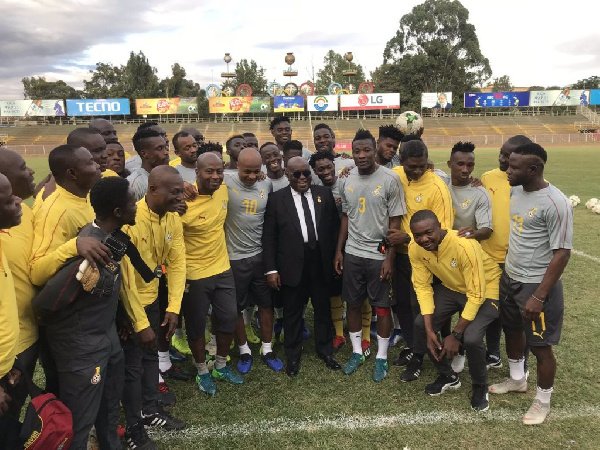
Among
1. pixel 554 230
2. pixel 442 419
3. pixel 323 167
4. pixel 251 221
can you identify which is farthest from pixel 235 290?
pixel 554 230

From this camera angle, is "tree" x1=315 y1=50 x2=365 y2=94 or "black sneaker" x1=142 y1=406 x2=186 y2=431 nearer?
"black sneaker" x1=142 y1=406 x2=186 y2=431

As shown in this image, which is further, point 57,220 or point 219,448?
point 219,448

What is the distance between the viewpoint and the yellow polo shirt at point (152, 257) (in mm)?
3178

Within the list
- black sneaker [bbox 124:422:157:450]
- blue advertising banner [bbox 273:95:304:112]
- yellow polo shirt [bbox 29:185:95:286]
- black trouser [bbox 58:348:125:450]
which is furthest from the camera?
blue advertising banner [bbox 273:95:304:112]

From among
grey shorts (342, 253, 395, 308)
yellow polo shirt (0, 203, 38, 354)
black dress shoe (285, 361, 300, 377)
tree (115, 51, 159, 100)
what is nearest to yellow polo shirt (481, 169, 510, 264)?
grey shorts (342, 253, 395, 308)

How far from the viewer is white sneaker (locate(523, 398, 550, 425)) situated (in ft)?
11.8

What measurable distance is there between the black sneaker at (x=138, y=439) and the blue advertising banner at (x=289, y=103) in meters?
54.1

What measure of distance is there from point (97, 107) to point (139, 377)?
196 ft

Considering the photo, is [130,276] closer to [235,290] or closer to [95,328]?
[95,328]

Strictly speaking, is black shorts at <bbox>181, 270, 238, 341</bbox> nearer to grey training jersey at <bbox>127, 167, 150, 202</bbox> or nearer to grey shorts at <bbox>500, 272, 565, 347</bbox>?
grey training jersey at <bbox>127, 167, 150, 202</bbox>

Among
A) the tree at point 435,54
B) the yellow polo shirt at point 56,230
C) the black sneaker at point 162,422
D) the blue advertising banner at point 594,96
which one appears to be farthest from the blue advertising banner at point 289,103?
the yellow polo shirt at point 56,230

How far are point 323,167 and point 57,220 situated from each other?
3103mm

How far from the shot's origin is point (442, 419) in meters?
3.71

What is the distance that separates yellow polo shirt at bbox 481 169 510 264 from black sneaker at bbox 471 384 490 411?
1235mm
